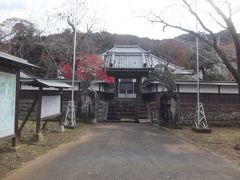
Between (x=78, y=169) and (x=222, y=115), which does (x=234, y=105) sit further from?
(x=78, y=169)

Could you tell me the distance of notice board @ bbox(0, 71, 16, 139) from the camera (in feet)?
28.0

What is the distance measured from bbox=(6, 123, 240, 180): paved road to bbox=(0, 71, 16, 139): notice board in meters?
1.08

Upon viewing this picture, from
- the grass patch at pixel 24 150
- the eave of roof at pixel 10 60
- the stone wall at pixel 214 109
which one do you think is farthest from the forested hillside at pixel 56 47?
the eave of roof at pixel 10 60

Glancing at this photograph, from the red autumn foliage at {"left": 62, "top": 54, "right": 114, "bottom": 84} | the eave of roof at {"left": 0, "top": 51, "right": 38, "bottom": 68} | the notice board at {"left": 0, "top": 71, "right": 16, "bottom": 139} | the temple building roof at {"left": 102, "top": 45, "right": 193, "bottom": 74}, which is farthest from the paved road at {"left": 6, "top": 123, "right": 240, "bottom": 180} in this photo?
the temple building roof at {"left": 102, "top": 45, "right": 193, "bottom": 74}

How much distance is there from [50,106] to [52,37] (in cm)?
1826

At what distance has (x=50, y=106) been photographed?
1471 centimetres

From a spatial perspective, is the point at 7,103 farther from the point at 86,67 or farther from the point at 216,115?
the point at 86,67

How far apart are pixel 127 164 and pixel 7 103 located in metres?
3.38

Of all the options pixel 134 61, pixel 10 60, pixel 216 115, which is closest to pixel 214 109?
pixel 216 115

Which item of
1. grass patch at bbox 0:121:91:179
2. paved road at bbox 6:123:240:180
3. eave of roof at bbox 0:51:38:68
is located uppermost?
eave of roof at bbox 0:51:38:68

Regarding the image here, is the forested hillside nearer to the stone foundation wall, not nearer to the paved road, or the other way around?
the stone foundation wall

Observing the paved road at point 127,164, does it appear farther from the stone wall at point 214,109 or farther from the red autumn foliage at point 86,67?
the red autumn foliage at point 86,67

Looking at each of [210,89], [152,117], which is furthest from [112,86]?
[210,89]

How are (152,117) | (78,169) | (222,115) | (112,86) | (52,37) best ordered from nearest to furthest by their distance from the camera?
(78,169) → (222,115) → (152,117) → (52,37) → (112,86)
